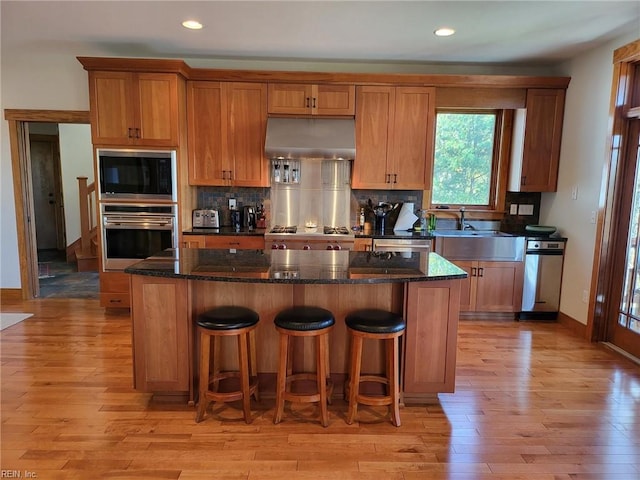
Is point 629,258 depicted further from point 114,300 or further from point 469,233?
point 114,300

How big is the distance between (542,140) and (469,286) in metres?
1.77

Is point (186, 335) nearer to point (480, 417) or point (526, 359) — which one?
point (480, 417)

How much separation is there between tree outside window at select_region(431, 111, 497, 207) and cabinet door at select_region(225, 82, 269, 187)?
80.1 inches

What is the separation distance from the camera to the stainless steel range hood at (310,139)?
13.2ft

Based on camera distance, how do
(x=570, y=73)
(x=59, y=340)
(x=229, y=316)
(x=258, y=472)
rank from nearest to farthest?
(x=258, y=472) < (x=229, y=316) < (x=59, y=340) < (x=570, y=73)

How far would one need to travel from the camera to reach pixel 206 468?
1.96 meters

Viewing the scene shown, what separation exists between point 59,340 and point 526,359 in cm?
404

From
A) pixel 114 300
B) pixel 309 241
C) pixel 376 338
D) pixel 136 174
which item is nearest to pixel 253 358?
pixel 376 338

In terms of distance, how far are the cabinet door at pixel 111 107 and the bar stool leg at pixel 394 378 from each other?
3.22 meters

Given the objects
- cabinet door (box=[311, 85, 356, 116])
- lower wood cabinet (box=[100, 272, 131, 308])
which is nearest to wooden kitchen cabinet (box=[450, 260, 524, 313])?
cabinet door (box=[311, 85, 356, 116])

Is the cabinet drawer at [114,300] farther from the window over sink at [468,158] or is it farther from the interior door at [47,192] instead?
the interior door at [47,192]

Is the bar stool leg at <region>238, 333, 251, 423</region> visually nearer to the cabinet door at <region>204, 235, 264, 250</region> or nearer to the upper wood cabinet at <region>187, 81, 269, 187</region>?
the cabinet door at <region>204, 235, 264, 250</region>

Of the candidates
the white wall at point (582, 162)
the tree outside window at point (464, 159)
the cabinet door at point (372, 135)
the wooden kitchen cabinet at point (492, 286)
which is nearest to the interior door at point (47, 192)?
the cabinet door at point (372, 135)

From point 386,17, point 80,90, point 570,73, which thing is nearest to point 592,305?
point 570,73
